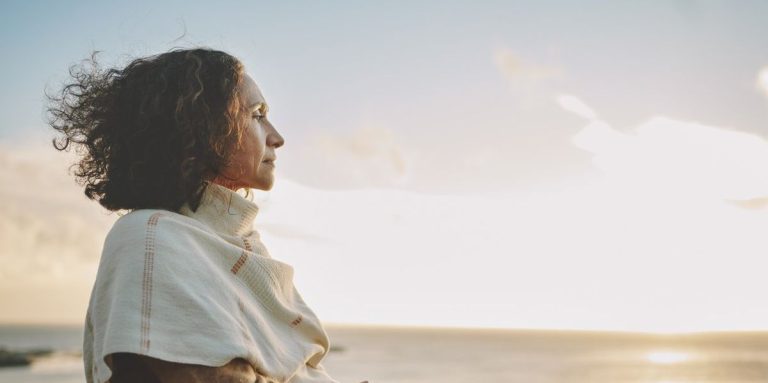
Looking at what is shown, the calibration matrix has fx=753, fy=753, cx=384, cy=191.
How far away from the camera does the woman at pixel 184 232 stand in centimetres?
155

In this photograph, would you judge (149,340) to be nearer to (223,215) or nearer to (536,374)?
(223,215)

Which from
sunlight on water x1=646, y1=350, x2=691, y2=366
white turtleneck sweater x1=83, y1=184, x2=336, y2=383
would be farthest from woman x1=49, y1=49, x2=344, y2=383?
sunlight on water x1=646, y1=350, x2=691, y2=366

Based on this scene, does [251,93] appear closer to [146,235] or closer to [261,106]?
[261,106]

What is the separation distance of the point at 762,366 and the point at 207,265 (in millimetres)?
68631

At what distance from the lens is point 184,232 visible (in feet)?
5.54

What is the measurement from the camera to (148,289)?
1567 millimetres

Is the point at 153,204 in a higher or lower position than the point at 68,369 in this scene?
higher

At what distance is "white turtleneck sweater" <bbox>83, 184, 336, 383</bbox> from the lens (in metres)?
1.54

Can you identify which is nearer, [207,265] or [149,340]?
[149,340]

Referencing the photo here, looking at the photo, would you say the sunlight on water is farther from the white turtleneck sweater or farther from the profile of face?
the white turtleneck sweater

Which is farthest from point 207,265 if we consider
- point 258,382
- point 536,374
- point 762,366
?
point 762,366

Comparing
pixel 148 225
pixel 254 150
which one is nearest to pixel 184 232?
pixel 148 225

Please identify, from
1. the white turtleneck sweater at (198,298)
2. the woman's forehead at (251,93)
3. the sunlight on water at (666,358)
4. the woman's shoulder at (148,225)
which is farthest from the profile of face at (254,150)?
the sunlight on water at (666,358)

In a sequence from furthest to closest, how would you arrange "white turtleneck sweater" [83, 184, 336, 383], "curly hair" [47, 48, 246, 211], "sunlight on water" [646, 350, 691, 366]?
"sunlight on water" [646, 350, 691, 366], "curly hair" [47, 48, 246, 211], "white turtleneck sweater" [83, 184, 336, 383]
